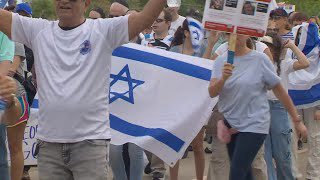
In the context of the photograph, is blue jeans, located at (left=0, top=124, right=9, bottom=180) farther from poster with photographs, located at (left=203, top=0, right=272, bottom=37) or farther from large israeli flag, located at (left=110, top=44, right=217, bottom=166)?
poster with photographs, located at (left=203, top=0, right=272, bottom=37)

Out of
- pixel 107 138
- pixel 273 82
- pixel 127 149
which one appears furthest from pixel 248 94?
pixel 107 138

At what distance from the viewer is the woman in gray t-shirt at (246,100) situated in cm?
645

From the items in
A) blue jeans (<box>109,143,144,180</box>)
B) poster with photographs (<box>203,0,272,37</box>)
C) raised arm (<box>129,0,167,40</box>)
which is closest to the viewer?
raised arm (<box>129,0,167,40</box>)

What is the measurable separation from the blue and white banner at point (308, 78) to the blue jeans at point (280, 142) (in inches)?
49.9

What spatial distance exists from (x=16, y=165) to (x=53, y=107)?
2613mm

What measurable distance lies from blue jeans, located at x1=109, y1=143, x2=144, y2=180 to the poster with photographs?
5.37 ft

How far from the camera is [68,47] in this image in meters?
4.69

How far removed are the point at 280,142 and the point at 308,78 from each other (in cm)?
158

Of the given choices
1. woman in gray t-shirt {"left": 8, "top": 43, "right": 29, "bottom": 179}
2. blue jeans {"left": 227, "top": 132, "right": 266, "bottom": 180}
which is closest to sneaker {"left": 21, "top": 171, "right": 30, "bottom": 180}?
woman in gray t-shirt {"left": 8, "top": 43, "right": 29, "bottom": 179}

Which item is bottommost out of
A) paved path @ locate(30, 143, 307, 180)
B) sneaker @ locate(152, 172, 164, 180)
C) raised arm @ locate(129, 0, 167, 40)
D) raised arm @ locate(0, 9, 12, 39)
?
paved path @ locate(30, 143, 307, 180)

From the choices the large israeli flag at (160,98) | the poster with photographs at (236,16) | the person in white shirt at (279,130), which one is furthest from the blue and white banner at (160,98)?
the poster with photographs at (236,16)

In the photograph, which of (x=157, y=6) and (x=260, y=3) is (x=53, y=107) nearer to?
(x=157, y=6)

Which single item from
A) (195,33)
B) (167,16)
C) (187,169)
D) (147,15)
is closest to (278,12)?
(195,33)

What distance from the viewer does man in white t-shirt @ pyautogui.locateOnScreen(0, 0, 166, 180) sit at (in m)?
4.64
